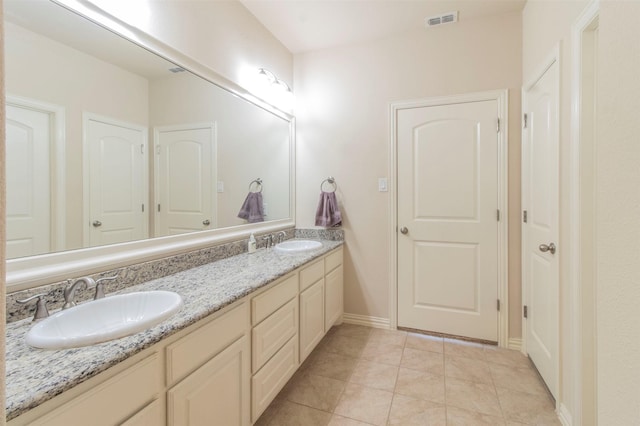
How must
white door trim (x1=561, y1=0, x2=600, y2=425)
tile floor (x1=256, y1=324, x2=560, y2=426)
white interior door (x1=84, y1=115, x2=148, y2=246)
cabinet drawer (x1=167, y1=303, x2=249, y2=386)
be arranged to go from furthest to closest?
A: tile floor (x1=256, y1=324, x2=560, y2=426) < white door trim (x1=561, y1=0, x2=600, y2=425) < white interior door (x1=84, y1=115, x2=148, y2=246) < cabinet drawer (x1=167, y1=303, x2=249, y2=386)

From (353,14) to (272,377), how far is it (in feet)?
8.23

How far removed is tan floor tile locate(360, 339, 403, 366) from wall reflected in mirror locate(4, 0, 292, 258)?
1.46 meters

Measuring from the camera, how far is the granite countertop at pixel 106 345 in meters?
A: 0.63

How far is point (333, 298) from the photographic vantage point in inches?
95.7

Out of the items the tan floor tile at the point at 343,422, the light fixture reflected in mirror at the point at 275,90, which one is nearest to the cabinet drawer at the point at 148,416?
the tan floor tile at the point at 343,422

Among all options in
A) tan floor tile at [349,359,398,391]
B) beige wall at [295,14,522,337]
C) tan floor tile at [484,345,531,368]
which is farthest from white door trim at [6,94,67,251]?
tan floor tile at [484,345,531,368]

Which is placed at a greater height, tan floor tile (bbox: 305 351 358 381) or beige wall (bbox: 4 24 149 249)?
beige wall (bbox: 4 24 149 249)

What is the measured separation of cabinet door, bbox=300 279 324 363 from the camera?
6.11ft

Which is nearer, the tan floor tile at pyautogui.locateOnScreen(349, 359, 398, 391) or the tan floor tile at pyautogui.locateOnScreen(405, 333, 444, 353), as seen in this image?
the tan floor tile at pyautogui.locateOnScreen(349, 359, 398, 391)

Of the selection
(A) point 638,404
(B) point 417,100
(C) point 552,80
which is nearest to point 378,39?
(B) point 417,100

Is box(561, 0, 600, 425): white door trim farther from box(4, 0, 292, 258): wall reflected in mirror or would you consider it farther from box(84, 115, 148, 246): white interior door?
box(84, 115, 148, 246): white interior door

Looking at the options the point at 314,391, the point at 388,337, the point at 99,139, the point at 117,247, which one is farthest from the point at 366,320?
the point at 99,139

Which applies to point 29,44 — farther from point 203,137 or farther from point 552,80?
point 552,80

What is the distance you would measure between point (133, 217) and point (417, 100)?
7.32 ft
